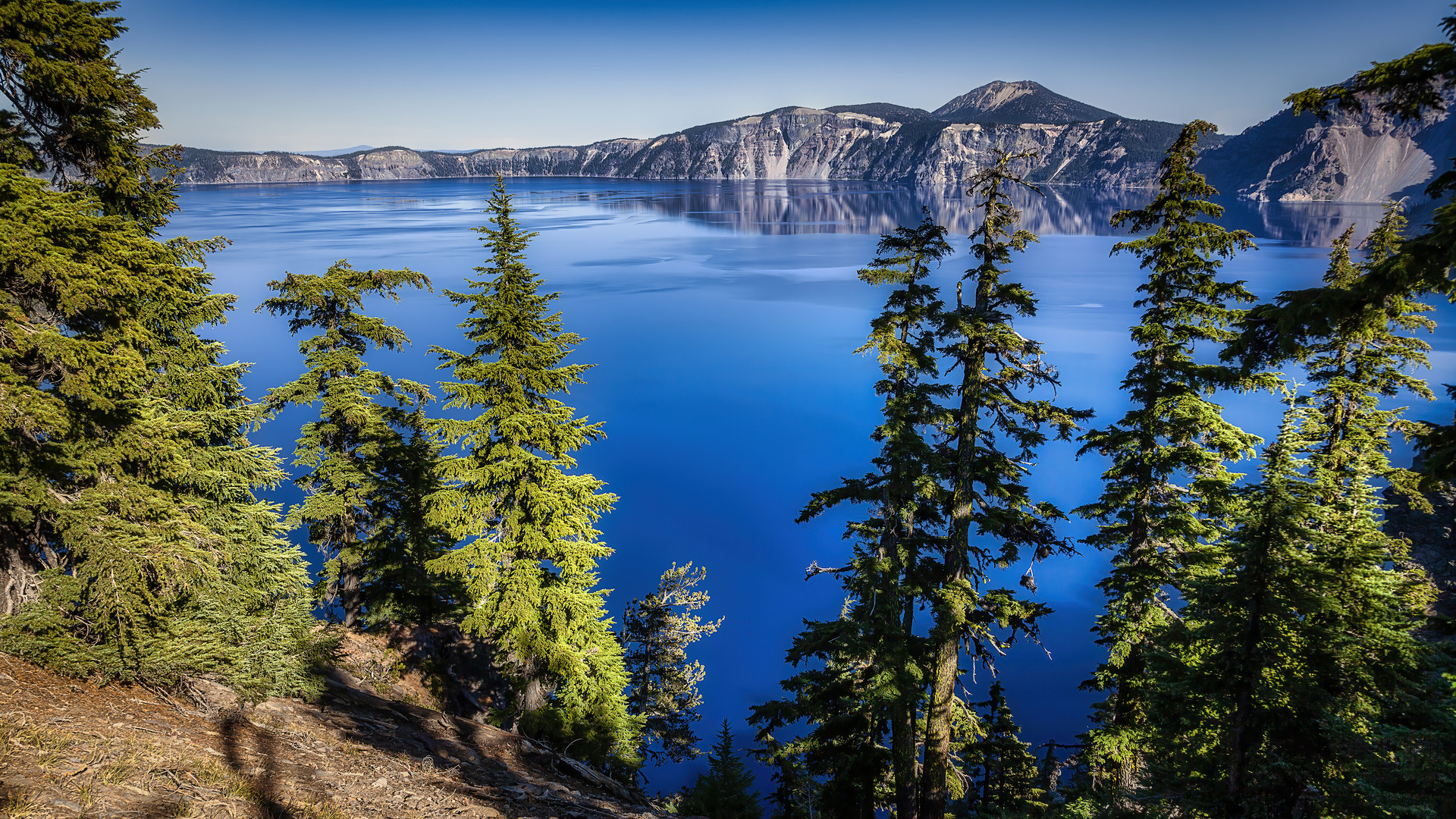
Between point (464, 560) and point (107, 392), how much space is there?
6164 mm

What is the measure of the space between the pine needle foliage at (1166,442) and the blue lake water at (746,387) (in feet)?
17.0

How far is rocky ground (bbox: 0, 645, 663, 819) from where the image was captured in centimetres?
622

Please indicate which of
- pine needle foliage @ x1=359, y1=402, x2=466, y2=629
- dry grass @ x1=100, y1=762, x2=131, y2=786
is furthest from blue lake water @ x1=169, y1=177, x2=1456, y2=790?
dry grass @ x1=100, y1=762, x2=131, y2=786

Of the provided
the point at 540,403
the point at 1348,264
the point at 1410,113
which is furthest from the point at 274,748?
the point at 1348,264

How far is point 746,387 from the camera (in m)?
65.2

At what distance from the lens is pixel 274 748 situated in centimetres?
852

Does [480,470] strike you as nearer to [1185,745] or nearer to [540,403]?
[540,403]

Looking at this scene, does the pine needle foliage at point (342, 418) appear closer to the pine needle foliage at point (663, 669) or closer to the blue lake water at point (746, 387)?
the pine needle foliage at point (663, 669)

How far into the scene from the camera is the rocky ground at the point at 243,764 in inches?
245

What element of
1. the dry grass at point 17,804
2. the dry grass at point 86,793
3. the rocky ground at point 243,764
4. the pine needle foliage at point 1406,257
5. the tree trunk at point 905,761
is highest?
the pine needle foliage at point 1406,257

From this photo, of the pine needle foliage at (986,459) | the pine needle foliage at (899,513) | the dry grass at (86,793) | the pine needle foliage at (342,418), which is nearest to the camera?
the dry grass at (86,793)

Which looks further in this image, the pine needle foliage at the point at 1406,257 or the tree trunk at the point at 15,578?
the tree trunk at the point at 15,578

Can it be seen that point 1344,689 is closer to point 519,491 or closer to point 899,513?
point 899,513

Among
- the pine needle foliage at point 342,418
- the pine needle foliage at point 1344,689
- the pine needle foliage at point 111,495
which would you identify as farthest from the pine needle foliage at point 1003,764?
the pine needle foliage at point 342,418
